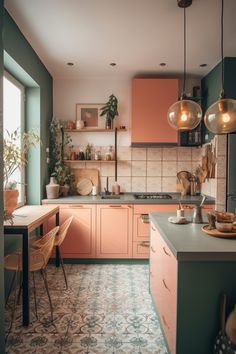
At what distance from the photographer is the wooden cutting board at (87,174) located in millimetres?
3965

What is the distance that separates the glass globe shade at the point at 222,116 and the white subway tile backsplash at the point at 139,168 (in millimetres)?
2218

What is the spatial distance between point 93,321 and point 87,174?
2188 mm

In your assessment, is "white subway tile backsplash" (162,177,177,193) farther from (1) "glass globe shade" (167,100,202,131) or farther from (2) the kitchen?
(1) "glass globe shade" (167,100,202,131)

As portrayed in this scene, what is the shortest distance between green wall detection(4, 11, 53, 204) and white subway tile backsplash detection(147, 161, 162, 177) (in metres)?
1.50

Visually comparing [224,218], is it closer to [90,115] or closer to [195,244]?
[195,244]

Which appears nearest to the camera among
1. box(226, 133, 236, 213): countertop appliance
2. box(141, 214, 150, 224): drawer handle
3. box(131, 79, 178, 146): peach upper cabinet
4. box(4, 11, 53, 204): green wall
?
Result: box(4, 11, 53, 204): green wall

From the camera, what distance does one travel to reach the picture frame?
3953 mm

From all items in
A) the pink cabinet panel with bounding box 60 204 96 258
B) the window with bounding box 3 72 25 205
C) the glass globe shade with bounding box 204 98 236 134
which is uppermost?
the window with bounding box 3 72 25 205

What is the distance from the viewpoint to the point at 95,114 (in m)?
3.96

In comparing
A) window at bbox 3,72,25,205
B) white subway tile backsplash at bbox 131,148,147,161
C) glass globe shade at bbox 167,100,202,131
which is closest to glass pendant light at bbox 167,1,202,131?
glass globe shade at bbox 167,100,202,131

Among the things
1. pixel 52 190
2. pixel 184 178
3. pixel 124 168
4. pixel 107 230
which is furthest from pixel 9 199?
pixel 184 178

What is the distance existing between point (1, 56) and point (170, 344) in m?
2.08

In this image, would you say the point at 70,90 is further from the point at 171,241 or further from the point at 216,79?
the point at 171,241

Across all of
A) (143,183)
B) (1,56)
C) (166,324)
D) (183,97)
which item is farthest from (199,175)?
(1,56)
